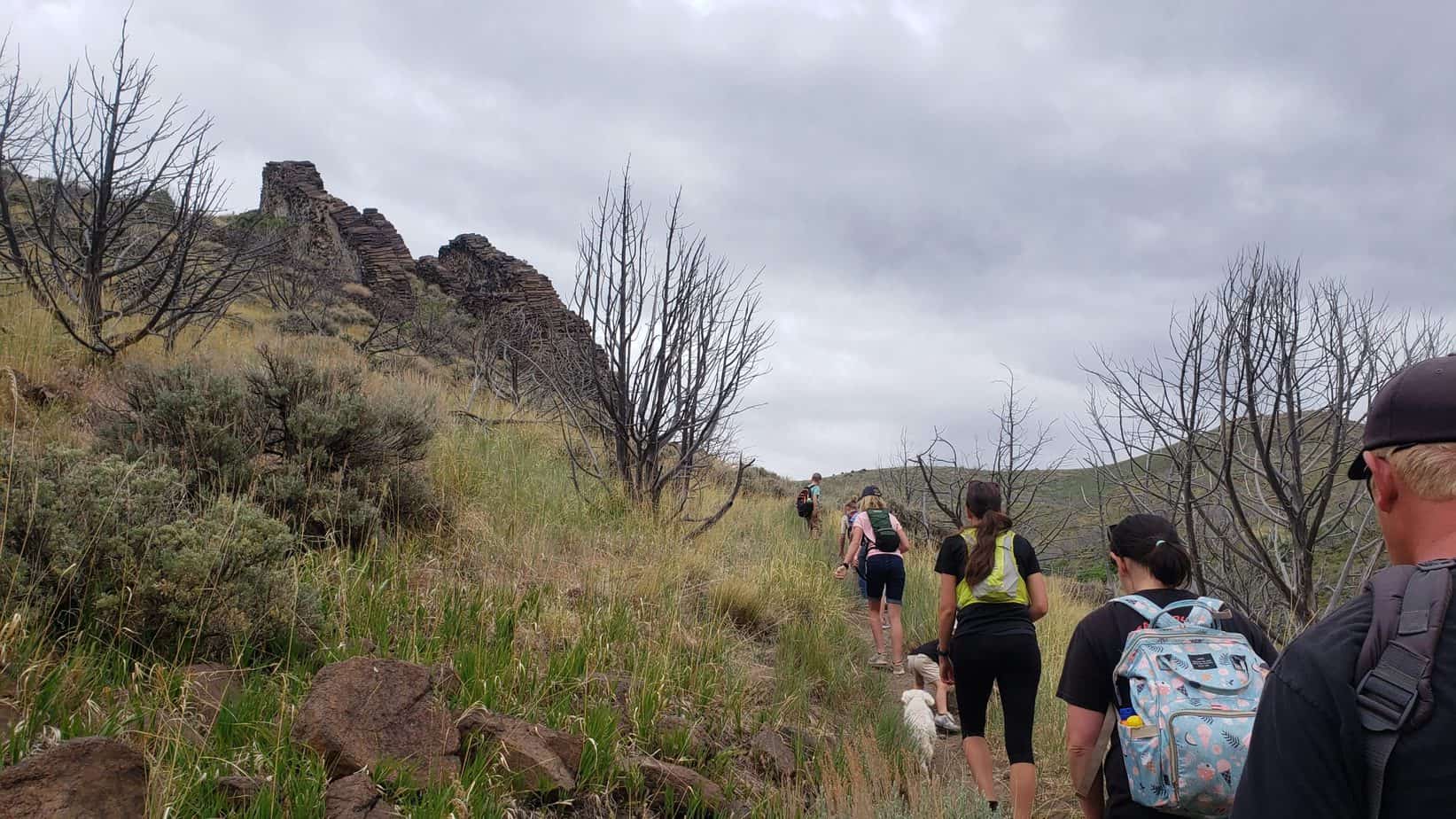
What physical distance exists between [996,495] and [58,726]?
Result: 14.9 feet

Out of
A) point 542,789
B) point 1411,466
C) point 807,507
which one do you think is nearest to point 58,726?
point 542,789

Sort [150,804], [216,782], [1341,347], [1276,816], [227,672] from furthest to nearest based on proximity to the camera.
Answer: [1341,347]
[227,672]
[216,782]
[150,804]
[1276,816]

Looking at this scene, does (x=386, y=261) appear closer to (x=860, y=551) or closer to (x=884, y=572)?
(x=860, y=551)

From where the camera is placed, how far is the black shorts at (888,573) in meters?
8.30

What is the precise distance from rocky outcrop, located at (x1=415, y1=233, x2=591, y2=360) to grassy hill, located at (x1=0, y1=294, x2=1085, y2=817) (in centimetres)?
1962

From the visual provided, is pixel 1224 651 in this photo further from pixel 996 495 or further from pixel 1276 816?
pixel 996 495

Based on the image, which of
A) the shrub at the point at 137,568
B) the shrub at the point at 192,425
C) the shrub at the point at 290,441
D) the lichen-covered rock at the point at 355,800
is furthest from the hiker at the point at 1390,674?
the shrub at the point at 192,425

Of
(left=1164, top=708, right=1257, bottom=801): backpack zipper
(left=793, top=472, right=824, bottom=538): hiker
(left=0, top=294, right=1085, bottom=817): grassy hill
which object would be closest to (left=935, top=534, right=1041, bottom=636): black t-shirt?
(left=0, top=294, right=1085, bottom=817): grassy hill

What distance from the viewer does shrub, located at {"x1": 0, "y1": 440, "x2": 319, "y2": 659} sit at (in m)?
3.30

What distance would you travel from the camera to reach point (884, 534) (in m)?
8.38

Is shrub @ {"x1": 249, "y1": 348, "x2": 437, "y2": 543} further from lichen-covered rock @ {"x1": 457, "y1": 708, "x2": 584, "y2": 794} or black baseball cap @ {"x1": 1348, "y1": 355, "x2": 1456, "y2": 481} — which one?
black baseball cap @ {"x1": 1348, "y1": 355, "x2": 1456, "y2": 481}

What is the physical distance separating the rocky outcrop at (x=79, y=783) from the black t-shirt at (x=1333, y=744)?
9.10 ft

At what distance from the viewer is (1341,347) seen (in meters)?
6.37

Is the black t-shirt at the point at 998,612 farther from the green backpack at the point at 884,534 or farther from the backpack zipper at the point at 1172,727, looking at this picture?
the green backpack at the point at 884,534
